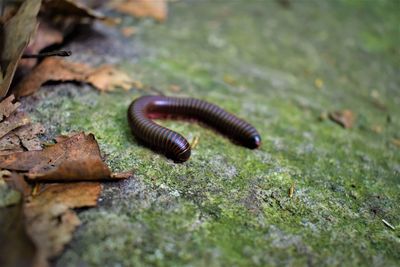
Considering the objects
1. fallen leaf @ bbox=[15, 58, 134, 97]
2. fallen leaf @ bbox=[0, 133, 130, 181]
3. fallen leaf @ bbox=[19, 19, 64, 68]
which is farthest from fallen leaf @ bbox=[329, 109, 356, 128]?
fallen leaf @ bbox=[19, 19, 64, 68]

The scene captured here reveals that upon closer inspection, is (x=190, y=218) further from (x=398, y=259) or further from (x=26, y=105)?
(x=26, y=105)

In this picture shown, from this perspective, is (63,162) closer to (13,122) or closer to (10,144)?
(10,144)

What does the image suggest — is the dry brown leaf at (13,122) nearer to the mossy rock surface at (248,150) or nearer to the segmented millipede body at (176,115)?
the mossy rock surface at (248,150)

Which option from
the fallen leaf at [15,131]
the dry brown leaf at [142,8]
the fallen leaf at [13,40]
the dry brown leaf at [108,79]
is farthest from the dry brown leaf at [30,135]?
the dry brown leaf at [142,8]

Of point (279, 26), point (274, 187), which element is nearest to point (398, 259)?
point (274, 187)

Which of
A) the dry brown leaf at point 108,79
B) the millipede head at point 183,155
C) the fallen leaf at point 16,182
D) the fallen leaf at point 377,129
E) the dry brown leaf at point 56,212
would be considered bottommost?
the dry brown leaf at point 108,79

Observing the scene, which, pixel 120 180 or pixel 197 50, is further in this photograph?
pixel 197 50

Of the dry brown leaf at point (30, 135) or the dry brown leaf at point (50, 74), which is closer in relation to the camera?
the dry brown leaf at point (30, 135)
